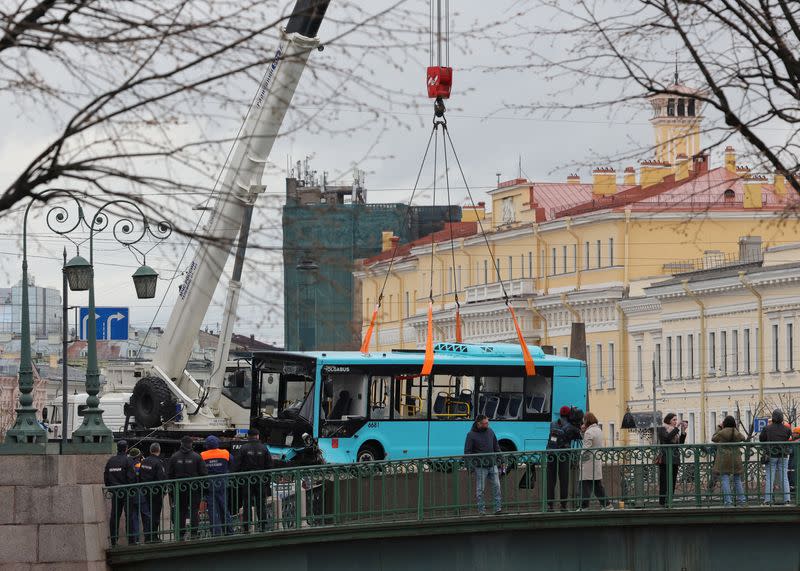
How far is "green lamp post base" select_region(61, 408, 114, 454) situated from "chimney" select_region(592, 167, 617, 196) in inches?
2971

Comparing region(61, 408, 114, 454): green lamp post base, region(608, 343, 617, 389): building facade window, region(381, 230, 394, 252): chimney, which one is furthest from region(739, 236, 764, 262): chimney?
region(61, 408, 114, 454): green lamp post base

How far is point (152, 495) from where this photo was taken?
2703 centimetres

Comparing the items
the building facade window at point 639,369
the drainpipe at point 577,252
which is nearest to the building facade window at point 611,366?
the building facade window at point 639,369

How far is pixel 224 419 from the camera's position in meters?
38.6

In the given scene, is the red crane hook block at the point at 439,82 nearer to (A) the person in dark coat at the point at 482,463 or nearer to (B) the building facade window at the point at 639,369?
(A) the person in dark coat at the point at 482,463

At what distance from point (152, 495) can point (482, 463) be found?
3919 mm

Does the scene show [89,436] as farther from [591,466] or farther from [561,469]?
[591,466]

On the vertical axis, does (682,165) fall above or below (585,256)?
below

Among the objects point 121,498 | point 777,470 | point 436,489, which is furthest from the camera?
point 436,489

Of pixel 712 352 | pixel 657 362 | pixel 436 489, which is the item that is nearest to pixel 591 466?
pixel 436 489

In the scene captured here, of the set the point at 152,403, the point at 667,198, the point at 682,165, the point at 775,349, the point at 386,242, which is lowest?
the point at 152,403

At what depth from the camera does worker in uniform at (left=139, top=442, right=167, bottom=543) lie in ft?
88.4

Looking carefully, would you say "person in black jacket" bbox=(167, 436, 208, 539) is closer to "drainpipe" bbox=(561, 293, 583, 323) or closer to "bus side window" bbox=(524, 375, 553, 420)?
"bus side window" bbox=(524, 375, 553, 420)

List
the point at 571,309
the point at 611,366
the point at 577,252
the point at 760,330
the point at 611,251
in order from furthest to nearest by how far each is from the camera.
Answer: the point at 577,252
the point at 571,309
the point at 611,251
the point at 611,366
the point at 760,330
